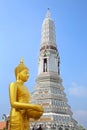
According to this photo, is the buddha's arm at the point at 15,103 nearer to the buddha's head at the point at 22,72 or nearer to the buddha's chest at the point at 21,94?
the buddha's chest at the point at 21,94

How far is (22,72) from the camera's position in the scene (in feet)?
29.2

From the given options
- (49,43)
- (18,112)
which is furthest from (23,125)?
(49,43)

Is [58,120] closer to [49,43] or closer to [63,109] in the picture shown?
[63,109]

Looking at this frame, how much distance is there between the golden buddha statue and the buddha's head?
A: 31mm

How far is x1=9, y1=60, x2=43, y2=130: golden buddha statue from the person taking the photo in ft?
26.5

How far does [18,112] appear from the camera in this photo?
8.18 m

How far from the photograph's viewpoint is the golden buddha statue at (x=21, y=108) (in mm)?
8062

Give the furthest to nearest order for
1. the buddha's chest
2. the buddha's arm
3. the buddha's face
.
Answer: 1. the buddha's face
2. the buddha's chest
3. the buddha's arm

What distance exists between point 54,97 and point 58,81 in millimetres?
4029

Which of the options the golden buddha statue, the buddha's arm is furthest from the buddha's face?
the buddha's arm

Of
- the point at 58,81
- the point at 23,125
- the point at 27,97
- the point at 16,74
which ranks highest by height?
the point at 58,81

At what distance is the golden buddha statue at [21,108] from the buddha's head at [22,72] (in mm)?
31

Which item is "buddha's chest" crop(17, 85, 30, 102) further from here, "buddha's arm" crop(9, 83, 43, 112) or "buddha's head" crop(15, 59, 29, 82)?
"buddha's head" crop(15, 59, 29, 82)

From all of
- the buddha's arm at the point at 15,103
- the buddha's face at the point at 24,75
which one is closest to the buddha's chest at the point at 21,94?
the buddha's arm at the point at 15,103
